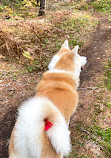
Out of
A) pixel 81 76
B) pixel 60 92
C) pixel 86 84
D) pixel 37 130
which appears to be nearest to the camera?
pixel 37 130

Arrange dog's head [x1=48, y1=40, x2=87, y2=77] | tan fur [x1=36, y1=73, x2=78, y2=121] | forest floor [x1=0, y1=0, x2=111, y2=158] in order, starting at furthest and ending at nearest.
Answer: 1. dog's head [x1=48, y1=40, x2=87, y2=77]
2. forest floor [x1=0, y1=0, x2=111, y2=158]
3. tan fur [x1=36, y1=73, x2=78, y2=121]

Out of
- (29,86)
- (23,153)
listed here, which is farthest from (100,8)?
(23,153)

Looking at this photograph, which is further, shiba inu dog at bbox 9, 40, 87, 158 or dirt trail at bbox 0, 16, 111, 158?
dirt trail at bbox 0, 16, 111, 158

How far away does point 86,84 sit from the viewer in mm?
4152

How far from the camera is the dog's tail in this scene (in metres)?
1.49

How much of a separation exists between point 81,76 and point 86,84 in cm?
55

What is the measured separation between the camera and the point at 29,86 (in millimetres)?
4152

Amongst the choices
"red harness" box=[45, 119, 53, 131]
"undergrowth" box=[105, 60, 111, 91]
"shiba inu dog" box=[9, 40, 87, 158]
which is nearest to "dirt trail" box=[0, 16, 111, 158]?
"undergrowth" box=[105, 60, 111, 91]

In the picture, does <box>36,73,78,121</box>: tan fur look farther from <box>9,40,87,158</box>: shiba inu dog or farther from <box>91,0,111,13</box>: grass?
<box>91,0,111,13</box>: grass

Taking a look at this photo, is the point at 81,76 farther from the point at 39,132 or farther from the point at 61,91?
the point at 39,132

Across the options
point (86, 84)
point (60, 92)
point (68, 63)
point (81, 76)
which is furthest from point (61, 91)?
point (81, 76)

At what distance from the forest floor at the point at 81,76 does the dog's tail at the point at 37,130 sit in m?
1.25

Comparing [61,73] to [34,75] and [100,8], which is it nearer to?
[34,75]

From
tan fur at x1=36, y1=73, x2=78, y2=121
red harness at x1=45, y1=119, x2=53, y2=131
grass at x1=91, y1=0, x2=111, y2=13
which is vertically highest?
grass at x1=91, y1=0, x2=111, y2=13
